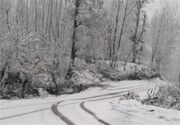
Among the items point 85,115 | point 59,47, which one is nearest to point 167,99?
point 85,115

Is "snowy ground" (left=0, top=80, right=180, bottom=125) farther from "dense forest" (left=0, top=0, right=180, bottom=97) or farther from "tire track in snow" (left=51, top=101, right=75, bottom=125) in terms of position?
"dense forest" (left=0, top=0, right=180, bottom=97)

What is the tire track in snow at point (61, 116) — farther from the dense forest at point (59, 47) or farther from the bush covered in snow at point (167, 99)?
the dense forest at point (59, 47)

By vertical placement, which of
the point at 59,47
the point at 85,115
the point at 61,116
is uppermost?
the point at 59,47

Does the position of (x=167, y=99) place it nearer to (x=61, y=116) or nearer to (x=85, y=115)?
(x=85, y=115)

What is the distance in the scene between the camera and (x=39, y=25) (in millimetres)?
60000

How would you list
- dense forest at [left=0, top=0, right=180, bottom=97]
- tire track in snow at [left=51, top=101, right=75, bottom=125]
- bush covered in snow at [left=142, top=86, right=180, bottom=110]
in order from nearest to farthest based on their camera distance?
tire track in snow at [left=51, top=101, right=75, bottom=125], bush covered in snow at [left=142, top=86, right=180, bottom=110], dense forest at [left=0, top=0, right=180, bottom=97]

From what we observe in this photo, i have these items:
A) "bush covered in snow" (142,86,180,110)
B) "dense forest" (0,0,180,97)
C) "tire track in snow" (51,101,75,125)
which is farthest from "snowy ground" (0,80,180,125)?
"dense forest" (0,0,180,97)

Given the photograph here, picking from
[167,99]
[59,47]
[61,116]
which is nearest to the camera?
[61,116]

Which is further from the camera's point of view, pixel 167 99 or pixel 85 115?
pixel 167 99

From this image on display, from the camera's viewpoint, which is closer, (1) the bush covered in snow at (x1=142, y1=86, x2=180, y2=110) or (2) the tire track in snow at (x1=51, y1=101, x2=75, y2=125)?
(2) the tire track in snow at (x1=51, y1=101, x2=75, y2=125)

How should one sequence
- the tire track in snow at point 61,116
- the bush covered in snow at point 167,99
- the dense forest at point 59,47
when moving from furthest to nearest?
the dense forest at point 59,47 → the bush covered in snow at point 167,99 → the tire track in snow at point 61,116

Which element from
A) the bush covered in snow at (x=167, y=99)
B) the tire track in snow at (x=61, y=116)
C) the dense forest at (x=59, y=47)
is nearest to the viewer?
the tire track in snow at (x=61, y=116)

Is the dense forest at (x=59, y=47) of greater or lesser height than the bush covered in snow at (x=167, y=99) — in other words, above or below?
above

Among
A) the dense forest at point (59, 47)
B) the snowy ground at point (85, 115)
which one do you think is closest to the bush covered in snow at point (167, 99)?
the snowy ground at point (85, 115)
